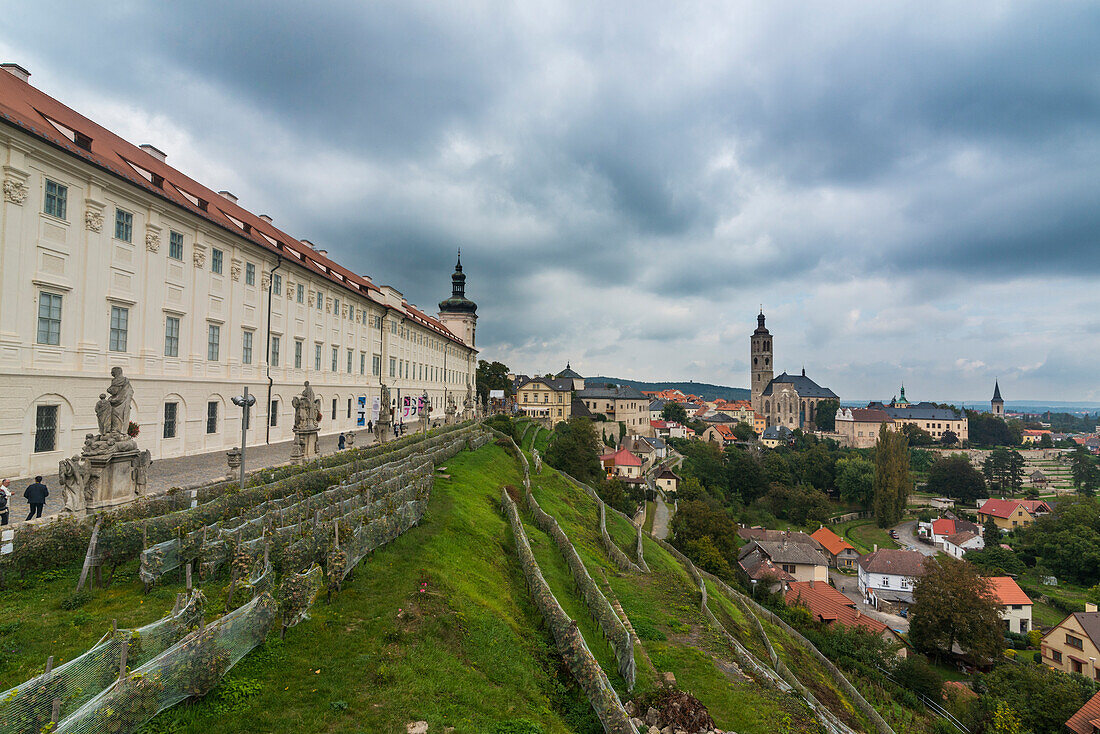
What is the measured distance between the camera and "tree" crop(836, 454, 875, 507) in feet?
293

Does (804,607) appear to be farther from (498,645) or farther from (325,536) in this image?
(325,536)

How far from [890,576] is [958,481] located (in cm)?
6258

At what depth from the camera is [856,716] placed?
66.2 feet

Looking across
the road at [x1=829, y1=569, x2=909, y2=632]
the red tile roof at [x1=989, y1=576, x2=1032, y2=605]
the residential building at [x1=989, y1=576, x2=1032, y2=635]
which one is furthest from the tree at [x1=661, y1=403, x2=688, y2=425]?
the residential building at [x1=989, y1=576, x2=1032, y2=635]

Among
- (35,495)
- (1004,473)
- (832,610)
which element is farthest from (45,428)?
(1004,473)

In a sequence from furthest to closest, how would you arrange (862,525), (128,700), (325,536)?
(862,525) < (325,536) < (128,700)

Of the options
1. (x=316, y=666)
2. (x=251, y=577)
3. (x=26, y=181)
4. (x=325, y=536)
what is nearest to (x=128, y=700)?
(x=316, y=666)

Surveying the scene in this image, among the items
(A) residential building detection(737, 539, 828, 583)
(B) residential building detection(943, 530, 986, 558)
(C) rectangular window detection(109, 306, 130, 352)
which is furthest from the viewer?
(B) residential building detection(943, 530, 986, 558)

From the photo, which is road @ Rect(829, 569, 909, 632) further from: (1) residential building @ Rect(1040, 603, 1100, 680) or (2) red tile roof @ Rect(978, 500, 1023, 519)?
(2) red tile roof @ Rect(978, 500, 1023, 519)

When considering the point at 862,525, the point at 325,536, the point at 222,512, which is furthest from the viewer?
the point at 862,525

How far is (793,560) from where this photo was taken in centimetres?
5366

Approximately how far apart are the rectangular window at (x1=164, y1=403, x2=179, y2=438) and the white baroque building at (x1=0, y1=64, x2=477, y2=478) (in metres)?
0.07

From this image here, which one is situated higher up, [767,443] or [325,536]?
[325,536]

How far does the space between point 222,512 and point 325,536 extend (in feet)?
12.3
